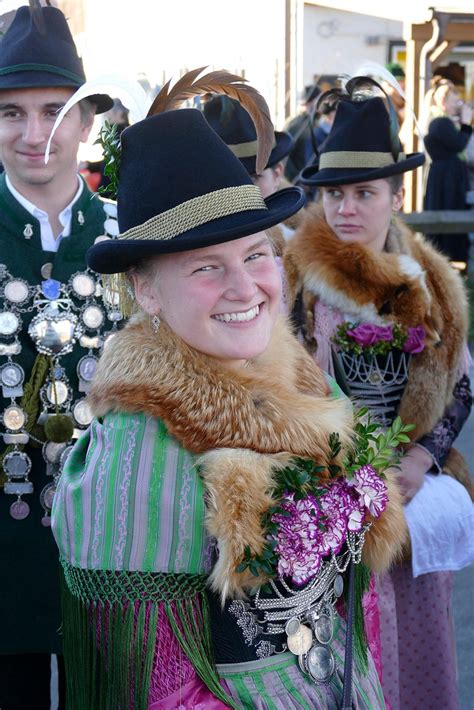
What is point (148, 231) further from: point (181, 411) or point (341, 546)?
point (341, 546)

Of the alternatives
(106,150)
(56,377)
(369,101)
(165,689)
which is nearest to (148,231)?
(106,150)

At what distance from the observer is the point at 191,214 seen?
1862 millimetres

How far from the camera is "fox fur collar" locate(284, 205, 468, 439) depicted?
323cm

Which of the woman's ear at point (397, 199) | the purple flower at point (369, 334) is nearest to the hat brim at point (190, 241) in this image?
the purple flower at point (369, 334)

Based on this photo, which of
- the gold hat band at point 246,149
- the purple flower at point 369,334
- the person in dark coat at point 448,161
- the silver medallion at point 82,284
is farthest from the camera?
the person in dark coat at point 448,161

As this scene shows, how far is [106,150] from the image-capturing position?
6.79 ft

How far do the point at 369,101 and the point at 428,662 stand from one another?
1.95m

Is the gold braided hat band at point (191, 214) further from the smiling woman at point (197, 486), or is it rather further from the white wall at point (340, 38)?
the white wall at point (340, 38)

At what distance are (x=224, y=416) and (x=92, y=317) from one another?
1.12 m

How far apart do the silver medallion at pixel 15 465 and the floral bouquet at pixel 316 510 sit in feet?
3.80

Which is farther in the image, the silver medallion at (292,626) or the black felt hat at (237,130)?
the black felt hat at (237,130)

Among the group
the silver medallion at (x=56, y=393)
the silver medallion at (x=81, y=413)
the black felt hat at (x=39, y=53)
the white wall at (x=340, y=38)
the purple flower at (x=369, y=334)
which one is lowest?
the silver medallion at (x=81, y=413)

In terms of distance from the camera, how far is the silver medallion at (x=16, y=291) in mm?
2832

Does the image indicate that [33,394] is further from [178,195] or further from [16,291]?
[178,195]
